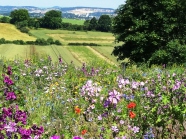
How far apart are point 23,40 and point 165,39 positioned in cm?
7160

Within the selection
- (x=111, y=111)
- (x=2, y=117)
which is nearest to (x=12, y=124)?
(x=2, y=117)

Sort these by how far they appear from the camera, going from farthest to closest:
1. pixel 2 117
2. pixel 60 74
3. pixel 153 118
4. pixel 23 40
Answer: pixel 23 40 → pixel 60 74 → pixel 153 118 → pixel 2 117

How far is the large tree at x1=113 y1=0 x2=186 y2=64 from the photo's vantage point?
25155 millimetres

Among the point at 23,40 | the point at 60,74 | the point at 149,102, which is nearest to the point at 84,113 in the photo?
the point at 149,102

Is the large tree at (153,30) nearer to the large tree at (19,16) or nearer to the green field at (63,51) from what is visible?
the green field at (63,51)

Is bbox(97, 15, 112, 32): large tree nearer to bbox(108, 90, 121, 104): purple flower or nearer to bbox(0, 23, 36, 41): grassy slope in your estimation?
bbox(0, 23, 36, 41): grassy slope

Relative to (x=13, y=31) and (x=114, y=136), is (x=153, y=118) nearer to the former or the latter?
(x=114, y=136)

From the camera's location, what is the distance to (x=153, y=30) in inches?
1027

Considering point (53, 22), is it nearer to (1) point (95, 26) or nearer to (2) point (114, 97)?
(1) point (95, 26)

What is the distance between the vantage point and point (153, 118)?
15.5 ft

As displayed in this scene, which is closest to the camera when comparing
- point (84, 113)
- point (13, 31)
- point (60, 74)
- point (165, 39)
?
point (84, 113)

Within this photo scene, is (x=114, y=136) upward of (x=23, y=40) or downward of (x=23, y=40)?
upward

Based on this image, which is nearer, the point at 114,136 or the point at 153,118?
the point at 114,136

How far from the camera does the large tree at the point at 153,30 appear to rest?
2515 cm
